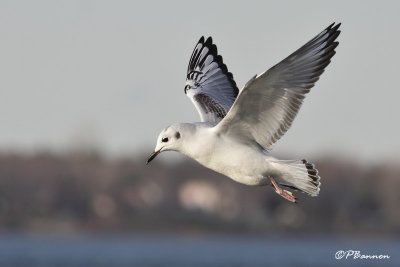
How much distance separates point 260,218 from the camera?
76438 mm

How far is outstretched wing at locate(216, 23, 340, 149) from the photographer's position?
14891mm

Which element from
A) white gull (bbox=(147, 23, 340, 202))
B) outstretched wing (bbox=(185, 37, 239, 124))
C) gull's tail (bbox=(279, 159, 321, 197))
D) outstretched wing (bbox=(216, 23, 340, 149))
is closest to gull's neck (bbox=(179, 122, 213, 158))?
white gull (bbox=(147, 23, 340, 202))

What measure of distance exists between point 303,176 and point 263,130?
0.68m

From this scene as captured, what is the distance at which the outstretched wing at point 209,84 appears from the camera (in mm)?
16938

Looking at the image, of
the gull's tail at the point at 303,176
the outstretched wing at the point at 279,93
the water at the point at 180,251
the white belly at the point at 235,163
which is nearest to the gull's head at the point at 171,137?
the white belly at the point at 235,163

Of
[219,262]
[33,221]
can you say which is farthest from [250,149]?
[33,221]

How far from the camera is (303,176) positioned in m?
15.5

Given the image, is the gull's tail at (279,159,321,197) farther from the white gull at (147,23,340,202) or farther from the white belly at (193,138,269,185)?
the white belly at (193,138,269,185)

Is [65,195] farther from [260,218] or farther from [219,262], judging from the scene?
[219,262]

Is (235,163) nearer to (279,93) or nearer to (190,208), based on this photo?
(279,93)

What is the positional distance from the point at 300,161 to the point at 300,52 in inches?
51.3

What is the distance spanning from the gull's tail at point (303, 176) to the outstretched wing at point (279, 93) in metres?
0.39

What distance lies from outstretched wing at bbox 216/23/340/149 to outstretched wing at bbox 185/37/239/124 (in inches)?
49.1

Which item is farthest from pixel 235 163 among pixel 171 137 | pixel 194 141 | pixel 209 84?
pixel 209 84
